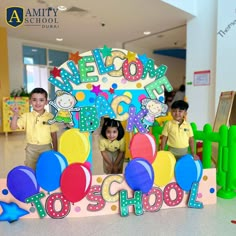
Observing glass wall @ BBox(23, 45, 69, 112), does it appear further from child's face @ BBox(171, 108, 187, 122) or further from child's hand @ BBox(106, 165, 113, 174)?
child's face @ BBox(171, 108, 187, 122)

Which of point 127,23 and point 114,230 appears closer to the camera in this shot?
point 114,230

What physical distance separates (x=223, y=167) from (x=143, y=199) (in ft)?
2.69

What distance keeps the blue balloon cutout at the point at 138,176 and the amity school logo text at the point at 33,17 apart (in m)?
4.11

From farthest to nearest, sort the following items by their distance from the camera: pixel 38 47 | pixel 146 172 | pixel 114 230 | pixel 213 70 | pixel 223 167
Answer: pixel 38 47
pixel 213 70
pixel 223 167
pixel 146 172
pixel 114 230

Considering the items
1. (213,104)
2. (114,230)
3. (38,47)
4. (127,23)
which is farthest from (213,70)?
(38,47)

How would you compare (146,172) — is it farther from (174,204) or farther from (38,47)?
(38,47)

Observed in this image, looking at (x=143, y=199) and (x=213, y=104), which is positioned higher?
(x=213, y=104)

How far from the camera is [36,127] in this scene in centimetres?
195

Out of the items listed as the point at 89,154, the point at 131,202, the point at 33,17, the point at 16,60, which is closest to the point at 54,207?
the point at 89,154

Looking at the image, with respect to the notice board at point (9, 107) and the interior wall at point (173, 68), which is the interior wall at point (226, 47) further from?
the interior wall at point (173, 68)

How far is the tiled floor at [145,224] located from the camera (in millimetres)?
1566

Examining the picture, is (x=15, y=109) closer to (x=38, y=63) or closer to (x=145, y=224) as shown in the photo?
(x=38, y=63)

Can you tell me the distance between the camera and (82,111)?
1879 mm

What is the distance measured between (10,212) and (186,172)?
4.33 feet
